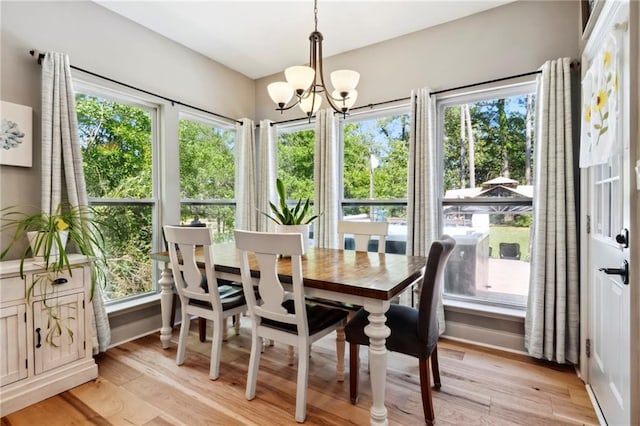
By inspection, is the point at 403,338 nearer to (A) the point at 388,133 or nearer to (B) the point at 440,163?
(B) the point at 440,163

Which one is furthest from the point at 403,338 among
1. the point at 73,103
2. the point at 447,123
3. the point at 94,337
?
the point at 73,103

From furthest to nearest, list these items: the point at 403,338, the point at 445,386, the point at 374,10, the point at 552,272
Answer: the point at 374,10, the point at 552,272, the point at 445,386, the point at 403,338

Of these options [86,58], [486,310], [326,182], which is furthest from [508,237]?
[86,58]

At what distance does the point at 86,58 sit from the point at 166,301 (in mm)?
1993

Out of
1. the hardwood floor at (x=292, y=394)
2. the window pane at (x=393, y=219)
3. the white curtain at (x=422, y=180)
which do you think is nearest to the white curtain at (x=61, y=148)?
the hardwood floor at (x=292, y=394)

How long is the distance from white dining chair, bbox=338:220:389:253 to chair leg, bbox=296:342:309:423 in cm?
109

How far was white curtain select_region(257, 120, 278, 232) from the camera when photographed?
3756 mm

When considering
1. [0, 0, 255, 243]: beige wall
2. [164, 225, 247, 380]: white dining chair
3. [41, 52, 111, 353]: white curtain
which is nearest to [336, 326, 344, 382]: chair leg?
[164, 225, 247, 380]: white dining chair

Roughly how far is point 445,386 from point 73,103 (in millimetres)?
3209

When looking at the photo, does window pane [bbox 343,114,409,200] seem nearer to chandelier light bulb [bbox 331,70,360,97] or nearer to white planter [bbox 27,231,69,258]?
chandelier light bulb [bbox 331,70,360,97]

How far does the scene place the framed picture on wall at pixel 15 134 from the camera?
2078 millimetres

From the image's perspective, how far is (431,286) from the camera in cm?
161

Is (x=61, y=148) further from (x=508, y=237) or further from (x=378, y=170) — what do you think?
(x=508, y=237)

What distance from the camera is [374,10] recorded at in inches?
104
